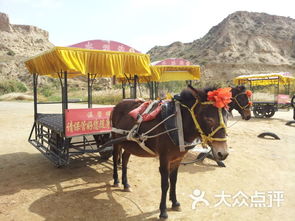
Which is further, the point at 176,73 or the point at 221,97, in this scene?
the point at 176,73

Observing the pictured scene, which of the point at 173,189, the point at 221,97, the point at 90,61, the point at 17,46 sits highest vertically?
the point at 17,46

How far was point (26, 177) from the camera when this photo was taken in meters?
4.82

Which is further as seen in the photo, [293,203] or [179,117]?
[293,203]

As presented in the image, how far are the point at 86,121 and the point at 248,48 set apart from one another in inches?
2138

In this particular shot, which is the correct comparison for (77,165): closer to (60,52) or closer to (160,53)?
(60,52)

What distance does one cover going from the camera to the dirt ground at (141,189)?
135 inches

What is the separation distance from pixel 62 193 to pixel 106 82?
1632 inches

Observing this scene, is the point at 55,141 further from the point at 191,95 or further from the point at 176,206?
the point at 191,95

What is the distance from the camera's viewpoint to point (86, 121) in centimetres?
483

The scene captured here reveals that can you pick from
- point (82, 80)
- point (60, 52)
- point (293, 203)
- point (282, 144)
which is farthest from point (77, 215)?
point (82, 80)

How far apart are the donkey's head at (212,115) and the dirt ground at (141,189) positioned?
1.34 meters

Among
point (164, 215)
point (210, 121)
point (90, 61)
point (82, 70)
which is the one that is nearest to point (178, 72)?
point (90, 61)

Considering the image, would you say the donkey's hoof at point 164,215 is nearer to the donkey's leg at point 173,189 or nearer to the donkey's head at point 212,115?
the donkey's leg at point 173,189

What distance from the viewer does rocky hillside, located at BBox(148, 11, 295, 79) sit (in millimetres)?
46250
